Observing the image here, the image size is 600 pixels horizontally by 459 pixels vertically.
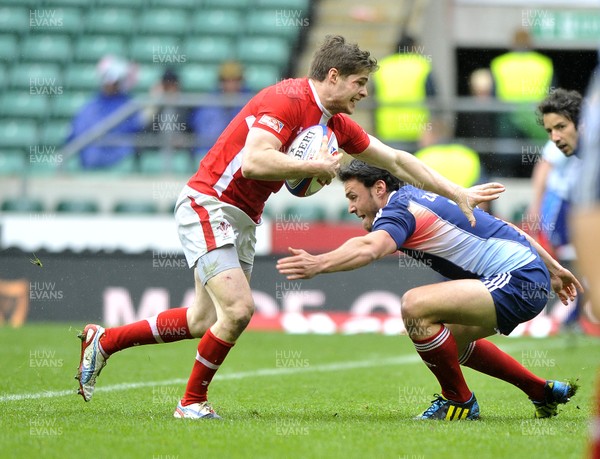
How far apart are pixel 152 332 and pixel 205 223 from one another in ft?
2.65

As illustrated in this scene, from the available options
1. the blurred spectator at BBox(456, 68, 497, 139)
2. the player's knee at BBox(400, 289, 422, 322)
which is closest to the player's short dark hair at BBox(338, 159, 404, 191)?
the player's knee at BBox(400, 289, 422, 322)

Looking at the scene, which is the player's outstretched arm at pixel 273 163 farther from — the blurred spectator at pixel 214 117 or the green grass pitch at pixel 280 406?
the blurred spectator at pixel 214 117

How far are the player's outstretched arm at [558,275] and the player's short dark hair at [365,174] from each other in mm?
728

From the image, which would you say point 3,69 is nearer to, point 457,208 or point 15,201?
point 15,201

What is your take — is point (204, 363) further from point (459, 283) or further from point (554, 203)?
point (554, 203)

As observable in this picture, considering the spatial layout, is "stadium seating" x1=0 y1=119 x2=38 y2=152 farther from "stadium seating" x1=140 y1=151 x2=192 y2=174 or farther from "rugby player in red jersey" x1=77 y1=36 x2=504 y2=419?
"rugby player in red jersey" x1=77 y1=36 x2=504 y2=419

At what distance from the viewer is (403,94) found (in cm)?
1399

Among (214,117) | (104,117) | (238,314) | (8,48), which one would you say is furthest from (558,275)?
(8,48)

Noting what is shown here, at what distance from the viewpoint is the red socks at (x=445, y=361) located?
18.9 feet

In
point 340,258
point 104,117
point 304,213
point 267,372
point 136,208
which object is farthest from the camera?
point 104,117

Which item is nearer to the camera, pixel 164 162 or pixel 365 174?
pixel 365 174

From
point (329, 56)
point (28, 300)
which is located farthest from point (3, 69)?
point (329, 56)

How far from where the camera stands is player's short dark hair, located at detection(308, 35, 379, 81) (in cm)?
584

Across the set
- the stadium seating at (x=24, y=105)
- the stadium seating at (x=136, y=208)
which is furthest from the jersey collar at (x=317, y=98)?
the stadium seating at (x=24, y=105)
